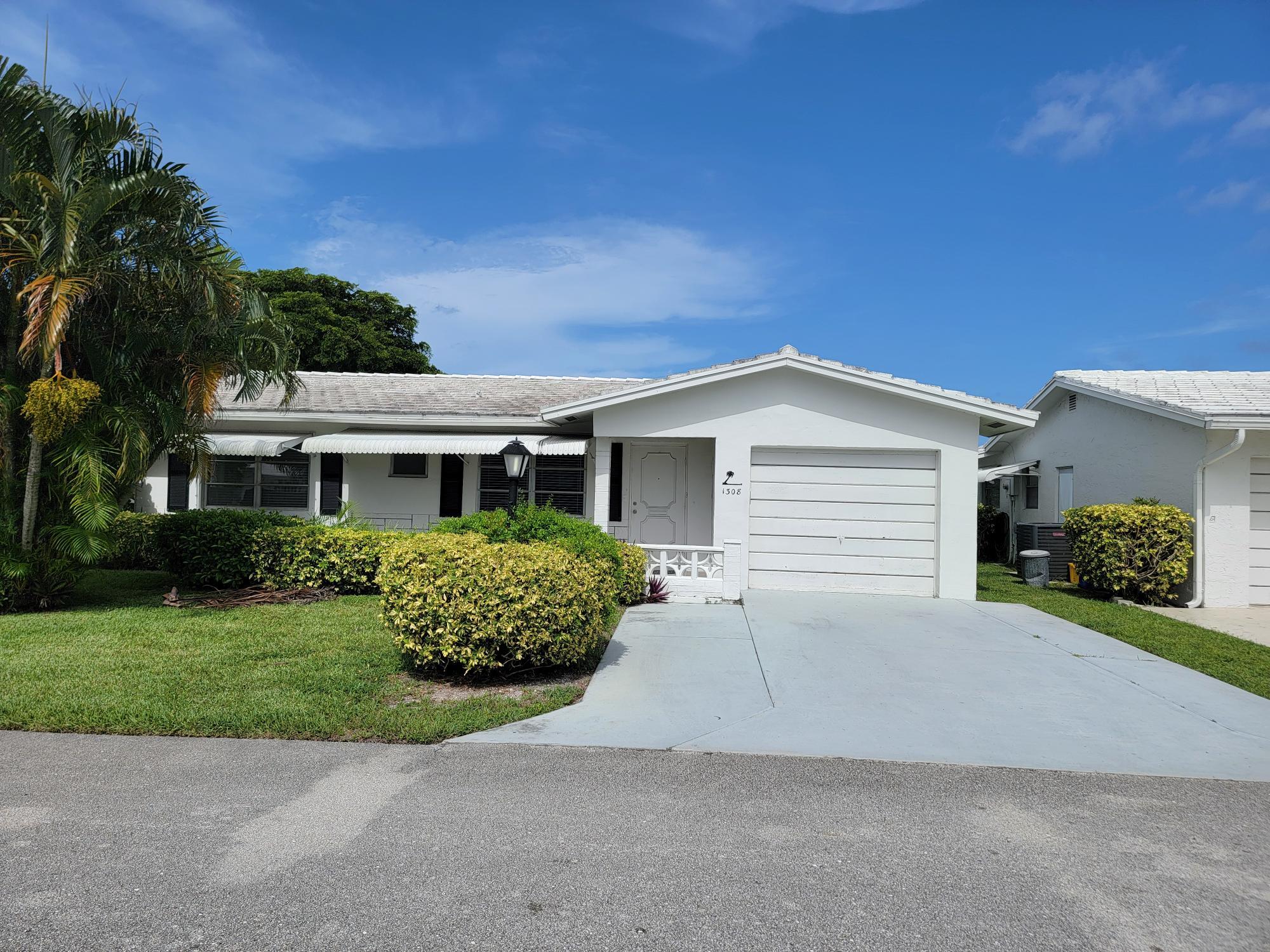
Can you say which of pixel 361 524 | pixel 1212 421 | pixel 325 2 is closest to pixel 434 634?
pixel 361 524

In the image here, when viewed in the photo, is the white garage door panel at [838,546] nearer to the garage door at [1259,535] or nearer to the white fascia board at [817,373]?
the white fascia board at [817,373]

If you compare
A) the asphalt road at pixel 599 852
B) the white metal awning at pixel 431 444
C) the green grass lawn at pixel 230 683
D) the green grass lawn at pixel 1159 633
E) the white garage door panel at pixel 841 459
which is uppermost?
the white metal awning at pixel 431 444

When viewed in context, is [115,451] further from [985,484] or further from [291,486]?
[985,484]

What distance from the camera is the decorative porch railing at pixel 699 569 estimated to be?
11.8 m

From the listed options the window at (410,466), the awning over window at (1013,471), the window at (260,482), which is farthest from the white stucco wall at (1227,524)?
the window at (260,482)

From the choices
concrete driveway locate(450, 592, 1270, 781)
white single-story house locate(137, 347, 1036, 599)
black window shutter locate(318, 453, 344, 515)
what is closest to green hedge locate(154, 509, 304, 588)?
white single-story house locate(137, 347, 1036, 599)

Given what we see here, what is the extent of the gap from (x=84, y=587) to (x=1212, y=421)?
58.4 ft

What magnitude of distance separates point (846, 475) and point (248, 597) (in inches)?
371

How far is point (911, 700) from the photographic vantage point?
6.71 m

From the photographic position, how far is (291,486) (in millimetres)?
15703

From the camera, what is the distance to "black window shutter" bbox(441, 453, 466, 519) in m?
15.6

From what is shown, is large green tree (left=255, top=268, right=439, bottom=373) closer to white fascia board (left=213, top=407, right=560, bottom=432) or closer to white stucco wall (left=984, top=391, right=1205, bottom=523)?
white fascia board (left=213, top=407, right=560, bottom=432)

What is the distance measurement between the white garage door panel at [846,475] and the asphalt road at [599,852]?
7.98 m

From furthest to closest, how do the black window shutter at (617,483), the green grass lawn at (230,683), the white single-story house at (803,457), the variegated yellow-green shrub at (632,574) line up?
1. the black window shutter at (617,483)
2. the white single-story house at (803,457)
3. the variegated yellow-green shrub at (632,574)
4. the green grass lawn at (230,683)
